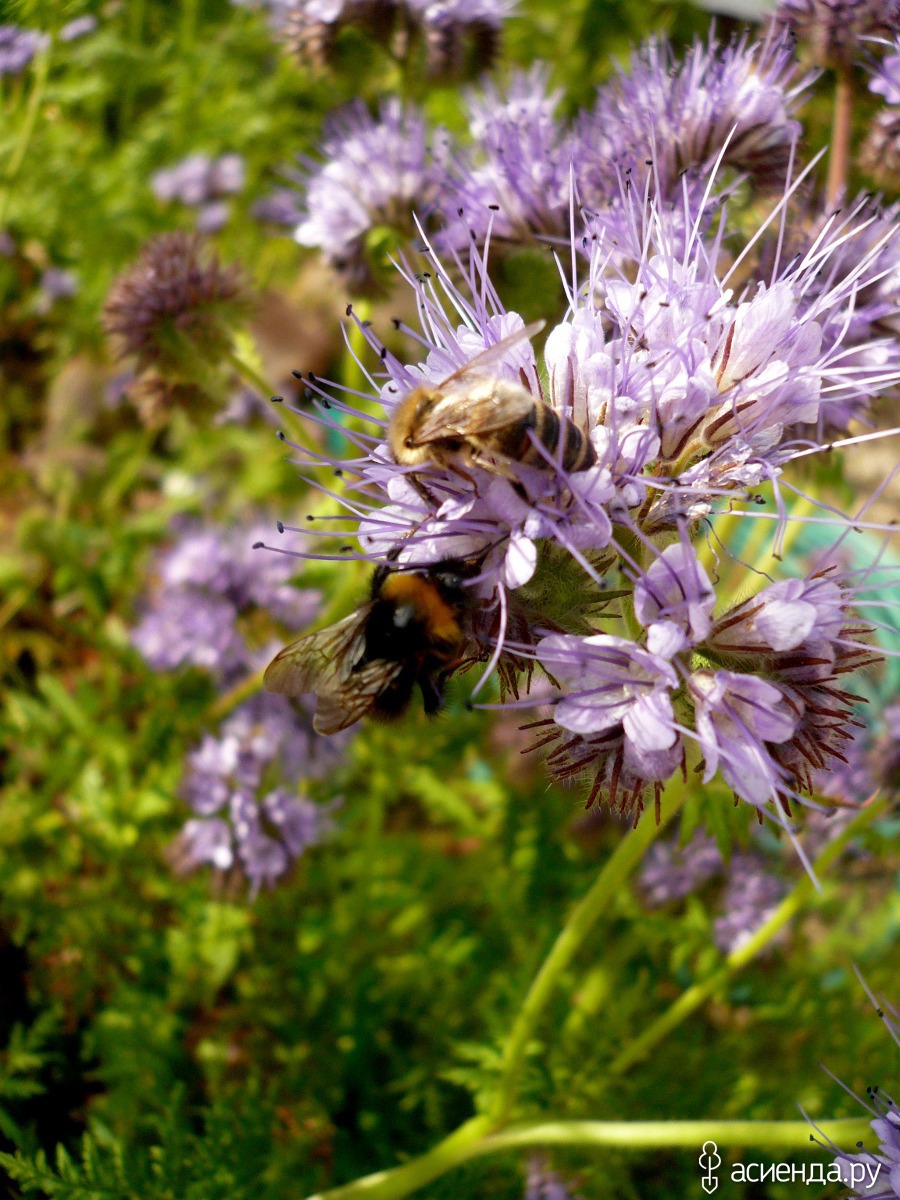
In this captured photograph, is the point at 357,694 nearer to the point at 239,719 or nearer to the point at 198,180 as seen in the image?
the point at 239,719

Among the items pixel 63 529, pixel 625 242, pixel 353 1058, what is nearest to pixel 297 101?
pixel 63 529

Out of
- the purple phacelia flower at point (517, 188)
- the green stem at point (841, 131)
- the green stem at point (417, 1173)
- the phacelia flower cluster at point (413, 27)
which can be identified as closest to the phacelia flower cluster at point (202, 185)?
the phacelia flower cluster at point (413, 27)

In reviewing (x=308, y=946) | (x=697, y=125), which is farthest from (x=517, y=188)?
(x=308, y=946)

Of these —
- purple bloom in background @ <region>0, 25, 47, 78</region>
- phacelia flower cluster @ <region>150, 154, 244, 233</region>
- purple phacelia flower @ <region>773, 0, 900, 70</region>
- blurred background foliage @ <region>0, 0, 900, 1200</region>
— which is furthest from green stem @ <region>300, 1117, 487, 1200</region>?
phacelia flower cluster @ <region>150, 154, 244, 233</region>

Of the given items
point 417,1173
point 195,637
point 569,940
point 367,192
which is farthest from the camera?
point 195,637

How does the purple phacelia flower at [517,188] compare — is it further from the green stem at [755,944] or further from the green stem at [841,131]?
the green stem at [755,944]
